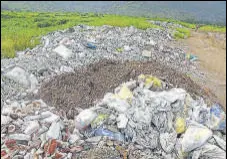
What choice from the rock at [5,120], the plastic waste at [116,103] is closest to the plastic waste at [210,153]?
the plastic waste at [116,103]

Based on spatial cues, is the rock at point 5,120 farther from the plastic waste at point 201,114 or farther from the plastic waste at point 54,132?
the plastic waste at point 201,114

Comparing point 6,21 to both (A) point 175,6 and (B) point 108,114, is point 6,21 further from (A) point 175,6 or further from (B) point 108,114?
(A) point 175,6

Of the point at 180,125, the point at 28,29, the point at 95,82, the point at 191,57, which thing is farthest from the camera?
the point at 191,57

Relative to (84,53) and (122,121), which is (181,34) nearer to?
(84,53)

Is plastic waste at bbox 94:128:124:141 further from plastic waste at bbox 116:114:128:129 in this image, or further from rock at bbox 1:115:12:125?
rock at bbox 1:115:12:125

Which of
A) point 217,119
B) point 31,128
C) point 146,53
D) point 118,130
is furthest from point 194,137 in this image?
point 146,53

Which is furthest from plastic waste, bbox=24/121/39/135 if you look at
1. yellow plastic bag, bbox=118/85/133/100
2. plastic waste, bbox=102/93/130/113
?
yellow plastic bag, bbox=118/85/133/100


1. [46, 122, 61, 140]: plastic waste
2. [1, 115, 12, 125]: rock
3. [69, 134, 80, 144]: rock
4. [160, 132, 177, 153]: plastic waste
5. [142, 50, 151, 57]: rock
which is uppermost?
[142, 50, 151, 57]: rock
